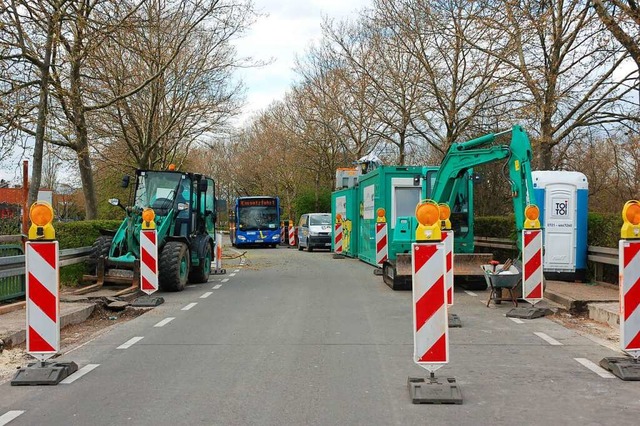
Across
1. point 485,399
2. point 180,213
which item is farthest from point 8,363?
point 180,213

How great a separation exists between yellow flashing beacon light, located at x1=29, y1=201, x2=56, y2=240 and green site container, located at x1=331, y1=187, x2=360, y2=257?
16787 millimetres

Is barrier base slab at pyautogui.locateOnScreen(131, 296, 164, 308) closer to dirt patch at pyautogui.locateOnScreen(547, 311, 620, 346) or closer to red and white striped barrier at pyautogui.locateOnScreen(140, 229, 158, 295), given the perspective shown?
red and white striped barrier at pyautogui.locateOnScreen(140, 229, 158, 295)

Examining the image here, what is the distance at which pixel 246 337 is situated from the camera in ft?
29.2

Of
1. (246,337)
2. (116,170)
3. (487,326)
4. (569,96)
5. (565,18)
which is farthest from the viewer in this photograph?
(116,170)

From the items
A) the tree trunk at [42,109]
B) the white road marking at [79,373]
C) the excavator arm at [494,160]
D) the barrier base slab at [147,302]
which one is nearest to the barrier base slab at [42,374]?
the white road marking at [79,373]

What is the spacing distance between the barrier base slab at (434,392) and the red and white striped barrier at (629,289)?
2013 mm

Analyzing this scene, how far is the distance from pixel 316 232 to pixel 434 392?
26.7 meters

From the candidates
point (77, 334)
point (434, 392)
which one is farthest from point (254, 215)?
point (434, 392)

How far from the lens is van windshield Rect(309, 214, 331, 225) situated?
1305 inches

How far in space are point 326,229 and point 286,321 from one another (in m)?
22.2

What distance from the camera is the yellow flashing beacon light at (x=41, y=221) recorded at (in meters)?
6.48

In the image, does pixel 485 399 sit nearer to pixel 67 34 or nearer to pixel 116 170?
pixel 67 34

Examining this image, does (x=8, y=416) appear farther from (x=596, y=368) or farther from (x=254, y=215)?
(x=254, y=215)

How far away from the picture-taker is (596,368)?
696 centimetres
